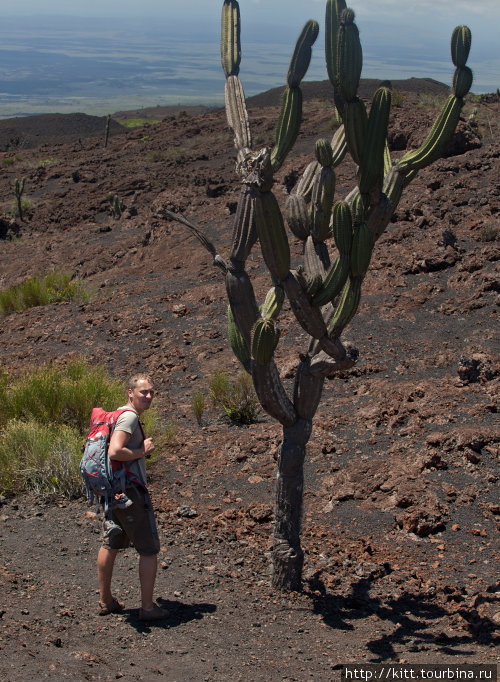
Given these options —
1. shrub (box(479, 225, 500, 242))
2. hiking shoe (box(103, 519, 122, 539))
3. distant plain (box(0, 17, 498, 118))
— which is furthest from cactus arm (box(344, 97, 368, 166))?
distant plain (box(0, 17, 498, 118))

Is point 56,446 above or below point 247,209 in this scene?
below

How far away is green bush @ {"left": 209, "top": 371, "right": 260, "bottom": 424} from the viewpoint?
8055 mm

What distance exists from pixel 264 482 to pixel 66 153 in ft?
94.1

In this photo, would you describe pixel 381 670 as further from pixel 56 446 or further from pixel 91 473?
pixel 56 446

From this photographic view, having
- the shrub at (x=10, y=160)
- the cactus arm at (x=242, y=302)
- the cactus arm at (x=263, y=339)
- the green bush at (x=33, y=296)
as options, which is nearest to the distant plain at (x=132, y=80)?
the shrub at (x=10, y=160)

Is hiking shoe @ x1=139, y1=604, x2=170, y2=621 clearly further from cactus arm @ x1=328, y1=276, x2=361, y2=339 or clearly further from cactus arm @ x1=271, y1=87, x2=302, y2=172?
cactus arm @ x1=271, y1=87, x2=302, y2=172

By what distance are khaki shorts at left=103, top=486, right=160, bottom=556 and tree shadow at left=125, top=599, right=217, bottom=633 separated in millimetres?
406

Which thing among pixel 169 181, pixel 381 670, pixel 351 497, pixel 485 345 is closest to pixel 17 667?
pixel 381 670

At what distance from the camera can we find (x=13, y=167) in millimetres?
30984

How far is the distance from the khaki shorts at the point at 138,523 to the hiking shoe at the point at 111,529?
0.08ft

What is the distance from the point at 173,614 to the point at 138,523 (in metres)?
0.65

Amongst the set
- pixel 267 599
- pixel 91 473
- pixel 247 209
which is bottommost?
pixel 267 599

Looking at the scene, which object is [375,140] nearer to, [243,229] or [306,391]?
[243,229]

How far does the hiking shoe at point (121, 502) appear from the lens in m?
4.42
